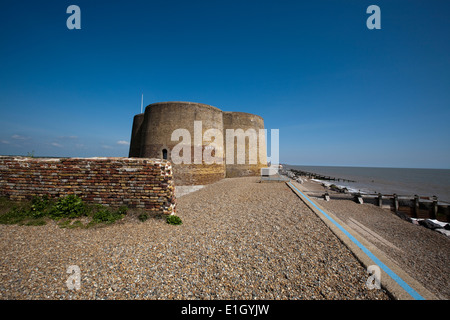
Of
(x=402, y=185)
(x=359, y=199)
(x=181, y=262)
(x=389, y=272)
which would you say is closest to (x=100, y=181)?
(x=181, y=262)

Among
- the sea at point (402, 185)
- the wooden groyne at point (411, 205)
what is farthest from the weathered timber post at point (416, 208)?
the sea at point (402, 185)

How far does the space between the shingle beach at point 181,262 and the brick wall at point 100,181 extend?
0.72m

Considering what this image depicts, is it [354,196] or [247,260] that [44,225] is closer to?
[247,260]

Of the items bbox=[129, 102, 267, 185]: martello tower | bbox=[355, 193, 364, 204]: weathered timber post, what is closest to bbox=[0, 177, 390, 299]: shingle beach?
bbox=[129, 102, 267, 185]: martello tower

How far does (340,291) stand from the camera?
9.52ft

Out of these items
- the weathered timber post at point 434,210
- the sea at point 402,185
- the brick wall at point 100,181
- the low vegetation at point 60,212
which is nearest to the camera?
the low vegetation at point 60,212

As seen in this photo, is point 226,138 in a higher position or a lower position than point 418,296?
higher

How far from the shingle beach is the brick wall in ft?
2.37

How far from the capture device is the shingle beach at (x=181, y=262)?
2.81 metres

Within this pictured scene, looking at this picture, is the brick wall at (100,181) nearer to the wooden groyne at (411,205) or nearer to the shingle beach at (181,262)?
the shingle beach at (181,262)

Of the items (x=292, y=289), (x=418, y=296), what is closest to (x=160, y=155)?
(x=292, y=289)

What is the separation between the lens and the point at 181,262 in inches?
138

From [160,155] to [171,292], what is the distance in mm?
12411

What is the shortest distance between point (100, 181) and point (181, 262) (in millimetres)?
4040
